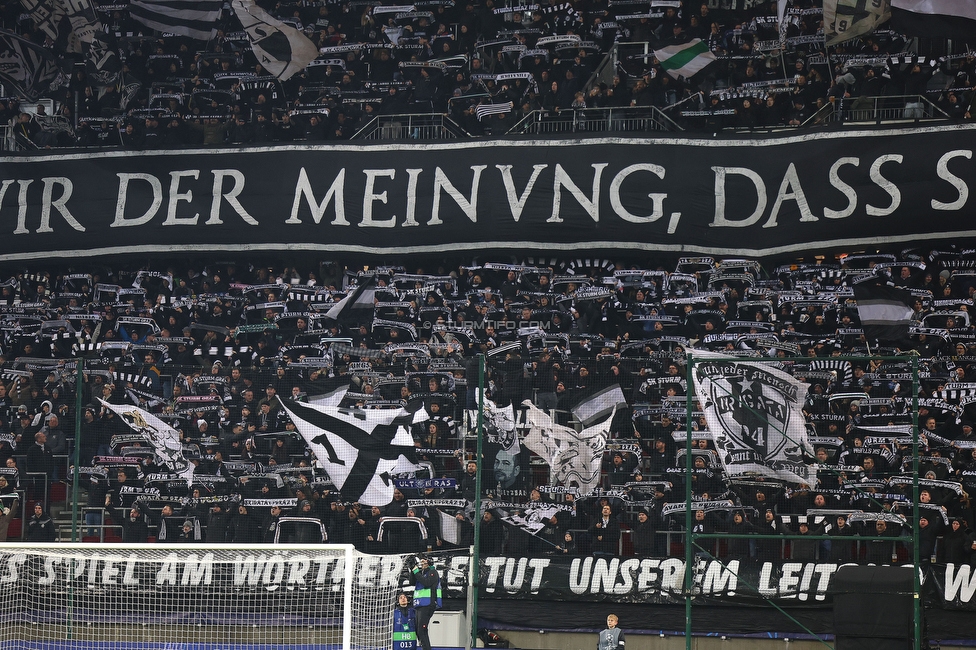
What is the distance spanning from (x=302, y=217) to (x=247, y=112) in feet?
13.9

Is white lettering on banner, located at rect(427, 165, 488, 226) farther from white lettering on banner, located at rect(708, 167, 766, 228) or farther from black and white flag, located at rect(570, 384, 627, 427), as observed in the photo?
black and white flag, located at rect(570, 384, 627, 427)

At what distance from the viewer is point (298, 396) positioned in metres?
14.5

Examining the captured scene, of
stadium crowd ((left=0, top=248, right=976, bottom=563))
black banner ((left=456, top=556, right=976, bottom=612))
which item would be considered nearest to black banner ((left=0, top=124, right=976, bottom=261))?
stadium crowd ((left=0, top=248, right=976, bottom=563))

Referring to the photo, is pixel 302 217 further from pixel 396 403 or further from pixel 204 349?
pixel 396 403

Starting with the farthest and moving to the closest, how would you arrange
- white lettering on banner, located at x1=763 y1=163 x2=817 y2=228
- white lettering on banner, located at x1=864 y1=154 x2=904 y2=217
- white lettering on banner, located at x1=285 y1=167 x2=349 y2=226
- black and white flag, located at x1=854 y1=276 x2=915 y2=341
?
1. white lettering on banner, located at x1=285 y1=167 x2=349 y2=226
2. black and white flag, located at x1=854 y1=276 x2=915 y2=341
3. white lettering on banner, located at x1=763 y1=163 x2=817 y2=228
4. white lettering on banner, located at x1=864 y1=154 x2=904 y2=217

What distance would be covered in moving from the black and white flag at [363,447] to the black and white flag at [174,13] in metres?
12.8

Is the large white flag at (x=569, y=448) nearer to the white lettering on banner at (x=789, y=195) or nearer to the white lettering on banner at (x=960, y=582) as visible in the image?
the white lettering on banner at (x=960, y=582)

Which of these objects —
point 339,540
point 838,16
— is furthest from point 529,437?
point 838,16

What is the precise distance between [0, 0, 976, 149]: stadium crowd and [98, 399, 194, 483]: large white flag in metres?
8.11

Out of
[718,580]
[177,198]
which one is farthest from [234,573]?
[177,198]

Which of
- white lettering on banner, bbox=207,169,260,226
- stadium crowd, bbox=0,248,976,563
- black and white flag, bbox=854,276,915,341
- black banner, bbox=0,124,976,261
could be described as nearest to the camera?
stadium crowd, bbox=0,248,976,563

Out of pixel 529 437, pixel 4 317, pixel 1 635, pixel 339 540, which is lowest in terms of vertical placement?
pixel 1 635

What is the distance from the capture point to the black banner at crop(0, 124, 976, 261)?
18.9 meters

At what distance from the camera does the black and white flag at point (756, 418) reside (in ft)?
42.7
